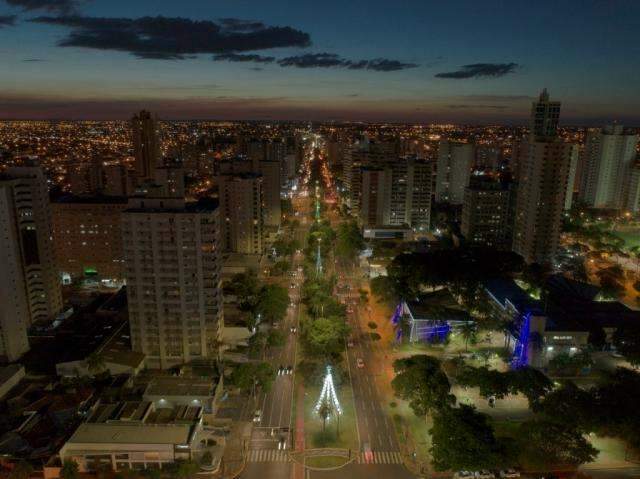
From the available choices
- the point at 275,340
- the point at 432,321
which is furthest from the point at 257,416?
the point at 432,321

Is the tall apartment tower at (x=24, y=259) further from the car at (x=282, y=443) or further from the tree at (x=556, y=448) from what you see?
the tree at (x=556, y=448)

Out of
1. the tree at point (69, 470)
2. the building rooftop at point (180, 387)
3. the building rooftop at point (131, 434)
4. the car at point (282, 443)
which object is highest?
the building rooftop at point (131, 434)

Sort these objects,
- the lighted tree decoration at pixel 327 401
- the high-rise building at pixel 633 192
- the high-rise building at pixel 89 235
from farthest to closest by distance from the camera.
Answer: the high-rise building at pixel 633 192 → the high-rise building at pixel 89 235 → the lighted tree decoration at pixel 327 401

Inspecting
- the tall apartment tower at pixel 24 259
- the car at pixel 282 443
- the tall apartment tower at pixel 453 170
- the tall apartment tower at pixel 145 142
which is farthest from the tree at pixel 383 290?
the tall apartment tower at pixel 145 142

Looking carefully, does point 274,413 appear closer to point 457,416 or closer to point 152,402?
point 152,402

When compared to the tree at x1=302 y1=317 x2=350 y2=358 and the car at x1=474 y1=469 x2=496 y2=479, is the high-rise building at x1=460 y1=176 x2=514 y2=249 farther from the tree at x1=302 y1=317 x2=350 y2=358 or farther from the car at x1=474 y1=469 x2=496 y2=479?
the car at x1=474 y1=469 x2=496 y2=479

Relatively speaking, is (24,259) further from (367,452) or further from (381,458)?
(381,458)
